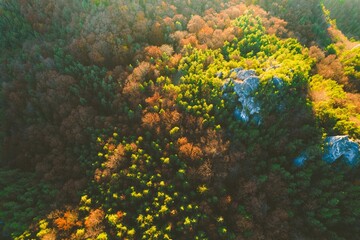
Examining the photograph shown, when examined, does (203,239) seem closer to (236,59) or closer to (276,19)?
(236,59)

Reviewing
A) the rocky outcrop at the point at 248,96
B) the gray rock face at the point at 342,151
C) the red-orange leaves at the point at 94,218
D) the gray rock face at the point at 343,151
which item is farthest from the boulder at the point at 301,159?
the red-orange leaves at the point at 94,218

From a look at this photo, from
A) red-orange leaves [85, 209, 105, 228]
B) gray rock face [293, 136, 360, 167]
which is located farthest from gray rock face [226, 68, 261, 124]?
red-orange leaves [85, 209, 105, 228]

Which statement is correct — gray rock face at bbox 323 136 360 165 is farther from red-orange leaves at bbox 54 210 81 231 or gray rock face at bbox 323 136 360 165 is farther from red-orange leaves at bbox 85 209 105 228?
red-orange leaves at bbox 54 210 81 231

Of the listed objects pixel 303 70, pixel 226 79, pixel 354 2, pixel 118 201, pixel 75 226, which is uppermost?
pixel 354 2

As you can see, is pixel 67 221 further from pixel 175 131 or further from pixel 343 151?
pixel 343 151

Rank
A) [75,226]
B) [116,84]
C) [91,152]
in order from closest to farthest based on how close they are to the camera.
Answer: [75,226]
[91,152]
[116,84]

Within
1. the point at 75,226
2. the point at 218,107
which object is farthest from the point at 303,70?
the point at 75,226

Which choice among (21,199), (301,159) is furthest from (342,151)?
(21,199)
